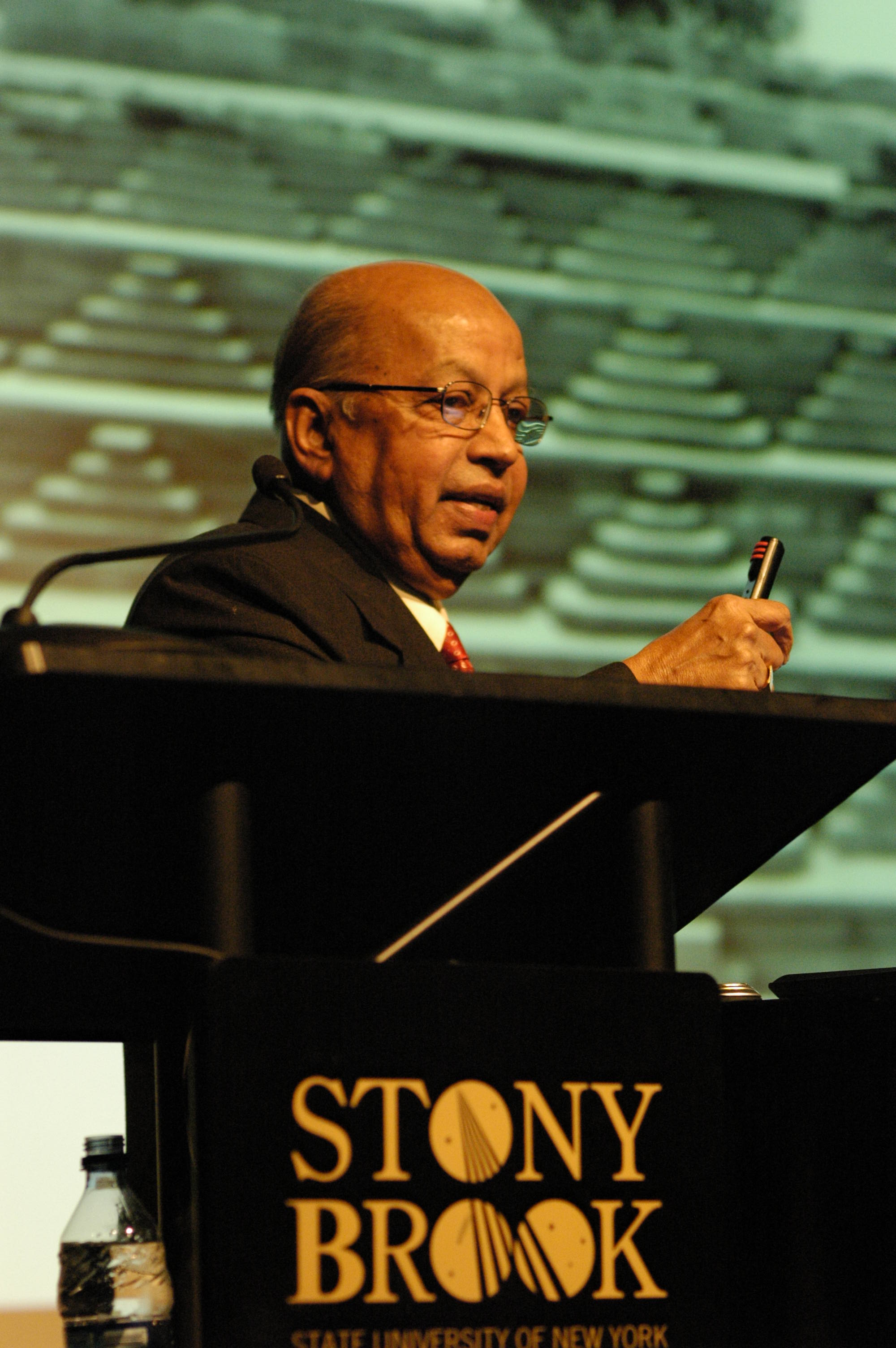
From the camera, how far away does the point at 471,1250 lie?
31.4 inches

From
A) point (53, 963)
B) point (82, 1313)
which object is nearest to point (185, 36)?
point (53, 963)

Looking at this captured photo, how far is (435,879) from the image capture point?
1.00 meters

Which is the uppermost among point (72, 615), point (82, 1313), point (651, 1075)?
point (72, 615)

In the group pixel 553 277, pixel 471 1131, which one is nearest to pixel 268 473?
pixel 471 1131

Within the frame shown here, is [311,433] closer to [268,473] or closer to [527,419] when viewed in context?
[527,419]

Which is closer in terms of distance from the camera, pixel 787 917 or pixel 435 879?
pixel 435 879

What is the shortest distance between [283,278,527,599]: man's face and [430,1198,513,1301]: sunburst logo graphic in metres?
0.99

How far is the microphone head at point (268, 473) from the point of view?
3.80 feet

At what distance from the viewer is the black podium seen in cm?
81

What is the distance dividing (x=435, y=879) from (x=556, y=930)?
12 centimetres

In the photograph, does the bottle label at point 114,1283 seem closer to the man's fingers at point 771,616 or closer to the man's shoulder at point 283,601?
the man's shoulder at point 283,601

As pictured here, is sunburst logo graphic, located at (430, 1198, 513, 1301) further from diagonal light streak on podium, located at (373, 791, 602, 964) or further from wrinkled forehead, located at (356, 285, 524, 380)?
wrinkled forehead, located at (356, 285, 524, 380)

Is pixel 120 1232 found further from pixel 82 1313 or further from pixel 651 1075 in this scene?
pixel 651 1075

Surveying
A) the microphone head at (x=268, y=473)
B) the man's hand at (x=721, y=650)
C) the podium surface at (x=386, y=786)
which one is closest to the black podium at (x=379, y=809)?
the podium surface at (x=386, y=786)
